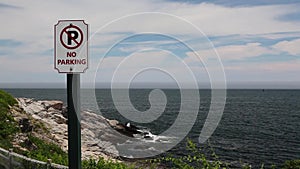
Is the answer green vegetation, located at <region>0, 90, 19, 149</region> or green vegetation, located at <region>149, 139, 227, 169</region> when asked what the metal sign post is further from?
green vegetation, located at <region>0, 90, 19, 149</region>

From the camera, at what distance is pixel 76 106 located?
4516mm

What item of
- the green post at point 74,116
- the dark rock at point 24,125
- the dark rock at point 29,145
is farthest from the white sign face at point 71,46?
the dark rock at point 24,125

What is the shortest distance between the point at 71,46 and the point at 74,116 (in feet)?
2.89

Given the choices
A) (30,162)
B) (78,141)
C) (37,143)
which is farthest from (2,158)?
(37,143)

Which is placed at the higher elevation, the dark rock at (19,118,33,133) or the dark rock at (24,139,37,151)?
the dark rock at (19,118,33,133)

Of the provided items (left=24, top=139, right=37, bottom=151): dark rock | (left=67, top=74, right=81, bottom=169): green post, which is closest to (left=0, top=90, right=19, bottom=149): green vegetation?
(left=24, top=139, right=37, bottom=151): dark rock

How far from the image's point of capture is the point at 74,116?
14.8 ft

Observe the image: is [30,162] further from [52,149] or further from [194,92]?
[52,149]

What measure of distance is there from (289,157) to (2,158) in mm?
37846

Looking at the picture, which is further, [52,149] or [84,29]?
[52,149]

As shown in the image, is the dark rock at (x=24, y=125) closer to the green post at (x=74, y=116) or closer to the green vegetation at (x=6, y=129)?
the green vegetation at (x=6, y=129)

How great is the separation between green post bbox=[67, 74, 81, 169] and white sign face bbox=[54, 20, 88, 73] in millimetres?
172

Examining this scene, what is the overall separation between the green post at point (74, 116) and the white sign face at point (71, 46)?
0.17 metres

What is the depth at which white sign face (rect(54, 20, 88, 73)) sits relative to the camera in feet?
14.3
